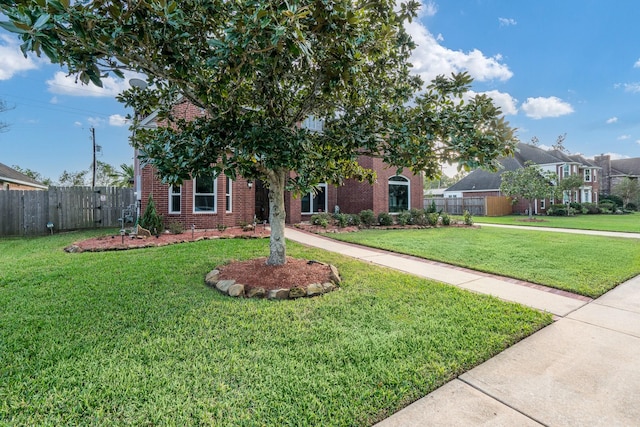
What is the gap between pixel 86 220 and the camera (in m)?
11.6

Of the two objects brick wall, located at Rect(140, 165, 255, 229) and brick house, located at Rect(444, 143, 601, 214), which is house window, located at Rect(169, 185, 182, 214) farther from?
brick house, located at Rect(444, 143, 601, 214)

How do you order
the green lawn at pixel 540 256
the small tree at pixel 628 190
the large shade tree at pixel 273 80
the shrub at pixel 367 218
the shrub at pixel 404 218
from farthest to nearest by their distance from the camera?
1. the small tree at pixel 628 190
2. the shrub at pixel 404 218
3. the shrub at pixel 367 218
4. the green lawn at pixel 540 256
5. the large shade tree at pixel 273 80

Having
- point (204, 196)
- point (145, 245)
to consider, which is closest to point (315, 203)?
point (204, 196)

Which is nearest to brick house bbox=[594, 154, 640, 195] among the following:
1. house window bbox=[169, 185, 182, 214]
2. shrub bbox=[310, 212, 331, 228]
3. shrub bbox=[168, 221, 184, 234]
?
shrub bbox=[310, 212, 331, 228]

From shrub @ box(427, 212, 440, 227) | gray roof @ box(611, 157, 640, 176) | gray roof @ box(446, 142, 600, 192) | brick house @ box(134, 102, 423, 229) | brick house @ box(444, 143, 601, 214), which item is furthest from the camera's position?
gray roof @ box(611, 157, 640, 176)

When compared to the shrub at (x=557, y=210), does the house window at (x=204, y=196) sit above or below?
above

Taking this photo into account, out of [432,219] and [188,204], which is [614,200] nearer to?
[432,219]

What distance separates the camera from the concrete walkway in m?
2.09

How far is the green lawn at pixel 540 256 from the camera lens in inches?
215

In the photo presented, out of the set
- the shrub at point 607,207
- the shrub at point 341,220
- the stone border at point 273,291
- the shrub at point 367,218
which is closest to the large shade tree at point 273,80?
the stone border at point 273,291

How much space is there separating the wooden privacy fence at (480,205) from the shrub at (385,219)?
14.3 metres

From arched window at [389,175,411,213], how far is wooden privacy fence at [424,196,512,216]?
433 inches

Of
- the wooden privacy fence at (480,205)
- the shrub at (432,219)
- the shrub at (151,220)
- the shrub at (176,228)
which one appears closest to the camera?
the shrub at (151,220)

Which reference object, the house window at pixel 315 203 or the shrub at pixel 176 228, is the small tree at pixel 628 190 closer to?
the house window at pixel 315 203
